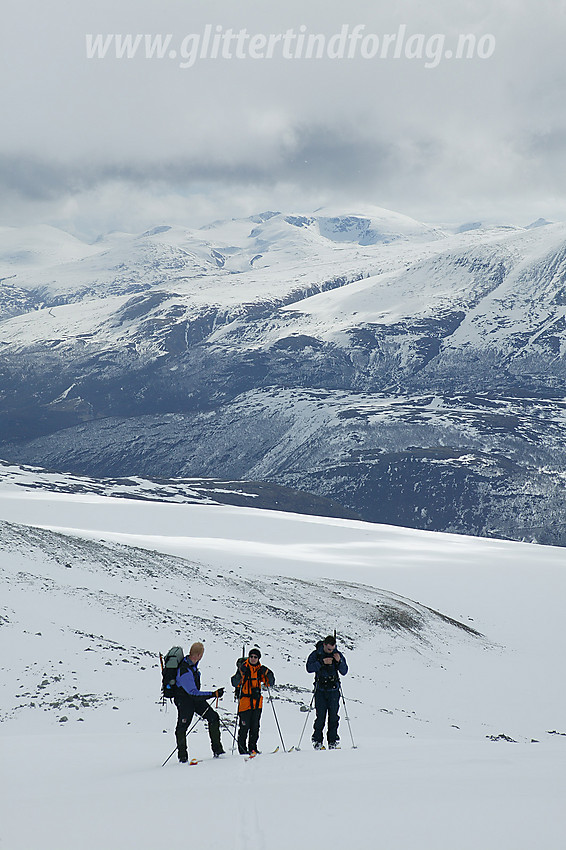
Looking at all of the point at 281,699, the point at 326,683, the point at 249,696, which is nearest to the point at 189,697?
the point at 249,696

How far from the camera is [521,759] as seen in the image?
14797 mm

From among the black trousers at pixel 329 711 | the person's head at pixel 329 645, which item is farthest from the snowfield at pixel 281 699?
the person's head at pixel 329 645

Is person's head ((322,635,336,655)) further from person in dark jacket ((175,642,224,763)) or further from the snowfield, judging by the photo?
person in dark jacket ((175,642,224,763))

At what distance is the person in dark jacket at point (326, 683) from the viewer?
659 inches

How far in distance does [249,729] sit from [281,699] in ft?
26.9

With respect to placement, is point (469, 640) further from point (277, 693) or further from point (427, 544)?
point (427, 544)

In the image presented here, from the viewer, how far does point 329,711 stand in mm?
17078

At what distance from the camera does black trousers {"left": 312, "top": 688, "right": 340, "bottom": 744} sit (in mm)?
16953

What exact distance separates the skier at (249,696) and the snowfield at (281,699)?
546 millimetres

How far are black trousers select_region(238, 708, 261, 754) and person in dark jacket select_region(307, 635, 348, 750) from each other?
1753 mm

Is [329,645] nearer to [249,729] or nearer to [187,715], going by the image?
[249,729]

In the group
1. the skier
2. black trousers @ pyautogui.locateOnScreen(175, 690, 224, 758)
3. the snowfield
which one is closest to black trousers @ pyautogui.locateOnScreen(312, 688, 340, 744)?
the snowfield

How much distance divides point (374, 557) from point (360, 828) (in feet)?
187

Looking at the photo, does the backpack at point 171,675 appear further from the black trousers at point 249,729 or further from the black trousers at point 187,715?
the black trousers at point 249,729
